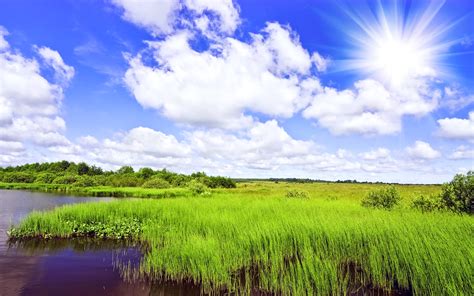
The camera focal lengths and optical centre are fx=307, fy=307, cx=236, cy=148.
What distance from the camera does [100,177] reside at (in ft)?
249

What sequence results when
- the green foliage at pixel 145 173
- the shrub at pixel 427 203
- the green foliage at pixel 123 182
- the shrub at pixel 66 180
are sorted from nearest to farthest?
the shrub at pixel 427 203 → the shrub at pixel 66 180 → the green foliage at pixel 123 182 → the green foliage at pixel 145 173

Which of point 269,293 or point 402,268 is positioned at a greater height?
point 402,268

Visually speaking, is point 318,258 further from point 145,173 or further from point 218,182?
point 145,173

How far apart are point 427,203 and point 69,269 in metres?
19.7

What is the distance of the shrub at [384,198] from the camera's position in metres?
22.4

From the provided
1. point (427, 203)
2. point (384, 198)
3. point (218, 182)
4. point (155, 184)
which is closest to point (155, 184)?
point (155, 184)

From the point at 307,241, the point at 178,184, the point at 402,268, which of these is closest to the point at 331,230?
the point at 307,241

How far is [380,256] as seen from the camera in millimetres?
8695

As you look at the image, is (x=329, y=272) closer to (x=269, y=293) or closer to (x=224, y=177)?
(x=269, y=293)

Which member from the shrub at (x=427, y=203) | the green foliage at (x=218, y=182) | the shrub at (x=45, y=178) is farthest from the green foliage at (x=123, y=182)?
the shrub at (x=427, y=203)

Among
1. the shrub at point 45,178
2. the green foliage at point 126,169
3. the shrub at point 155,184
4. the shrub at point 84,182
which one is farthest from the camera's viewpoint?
the green foliage at point 126,169

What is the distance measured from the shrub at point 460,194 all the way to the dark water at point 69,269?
16802 millimetres

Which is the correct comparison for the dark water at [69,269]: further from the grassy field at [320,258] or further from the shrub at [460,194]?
the shrub at [460,194]

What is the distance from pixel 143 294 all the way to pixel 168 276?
103cm
